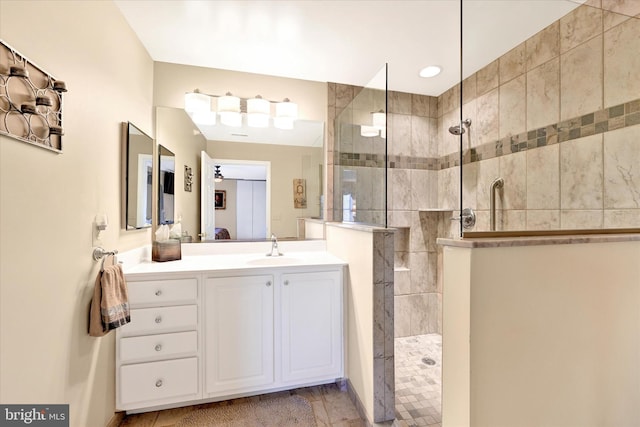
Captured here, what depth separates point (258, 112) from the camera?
92.0 inches

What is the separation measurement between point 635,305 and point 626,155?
71cm

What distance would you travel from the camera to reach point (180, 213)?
86.7 inches

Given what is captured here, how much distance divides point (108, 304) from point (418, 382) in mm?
2066

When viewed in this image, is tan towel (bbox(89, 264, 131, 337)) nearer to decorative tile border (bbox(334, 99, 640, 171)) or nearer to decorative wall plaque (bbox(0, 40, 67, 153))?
decorative wall plaque (bbox(0, 40, 67, 153))

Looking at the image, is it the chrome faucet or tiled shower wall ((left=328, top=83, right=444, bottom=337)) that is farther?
tiled shower wall ((left=328, top=83, right=444, bottom=337))

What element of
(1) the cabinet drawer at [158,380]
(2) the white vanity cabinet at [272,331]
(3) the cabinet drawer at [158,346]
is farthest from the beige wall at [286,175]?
(1) the cabinet drawer at [158,380]

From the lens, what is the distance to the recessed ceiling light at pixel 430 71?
224cm

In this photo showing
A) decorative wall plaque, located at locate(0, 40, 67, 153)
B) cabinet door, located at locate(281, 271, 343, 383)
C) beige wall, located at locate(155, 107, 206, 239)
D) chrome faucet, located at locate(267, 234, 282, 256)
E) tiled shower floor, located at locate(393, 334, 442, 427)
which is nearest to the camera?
decorative wall plaque, located at locate(0, 40, 67, 153)

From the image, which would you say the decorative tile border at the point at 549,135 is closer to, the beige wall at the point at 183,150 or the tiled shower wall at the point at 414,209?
the tiled shower wall at the point at 414,209

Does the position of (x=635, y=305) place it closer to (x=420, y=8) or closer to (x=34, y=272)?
(x=420, y=8)

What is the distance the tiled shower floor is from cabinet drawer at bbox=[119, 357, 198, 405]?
123 centimetres

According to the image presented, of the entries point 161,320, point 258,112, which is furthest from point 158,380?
point 258,112

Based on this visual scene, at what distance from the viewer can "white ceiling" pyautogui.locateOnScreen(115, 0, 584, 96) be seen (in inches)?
61.6

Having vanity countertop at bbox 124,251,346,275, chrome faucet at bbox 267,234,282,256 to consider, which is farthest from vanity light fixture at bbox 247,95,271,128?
vanity countertop at bbox 124,251,346,275
